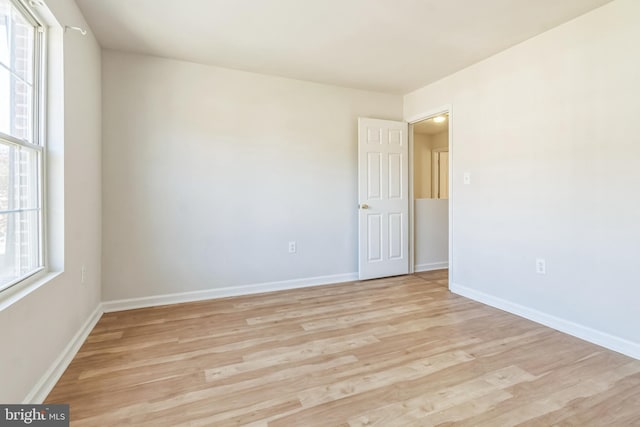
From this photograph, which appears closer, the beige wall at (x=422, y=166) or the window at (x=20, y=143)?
the window at (x=20, y=143)

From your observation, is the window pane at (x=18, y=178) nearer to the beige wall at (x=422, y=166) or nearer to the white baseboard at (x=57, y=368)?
the white baseboard at (x=57, y=368)

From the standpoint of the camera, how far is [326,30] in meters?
2.51

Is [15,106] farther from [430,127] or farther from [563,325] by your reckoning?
[430,127]

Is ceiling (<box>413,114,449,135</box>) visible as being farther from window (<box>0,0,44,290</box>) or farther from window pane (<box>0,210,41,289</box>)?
window pane (<box>0,210,41,289</box>)

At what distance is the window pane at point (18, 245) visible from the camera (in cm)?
147

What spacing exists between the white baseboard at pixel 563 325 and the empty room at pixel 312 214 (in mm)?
18

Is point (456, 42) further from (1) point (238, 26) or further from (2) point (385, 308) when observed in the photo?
(2) point (385, 308)

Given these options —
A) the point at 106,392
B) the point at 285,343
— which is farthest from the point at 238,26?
the point at 106,392

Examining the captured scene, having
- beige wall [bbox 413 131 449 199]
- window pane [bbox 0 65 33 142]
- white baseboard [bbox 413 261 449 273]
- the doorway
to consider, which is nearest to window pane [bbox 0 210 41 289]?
window pane [bbox 0 65 33 142]

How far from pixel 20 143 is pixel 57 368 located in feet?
4.23

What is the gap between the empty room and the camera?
1610 millimetres

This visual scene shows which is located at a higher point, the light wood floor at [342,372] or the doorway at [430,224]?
the doorway at [430,224]

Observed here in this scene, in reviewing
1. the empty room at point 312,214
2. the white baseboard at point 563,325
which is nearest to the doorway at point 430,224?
the empty room at point 312,214

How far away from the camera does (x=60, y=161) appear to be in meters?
1.91
